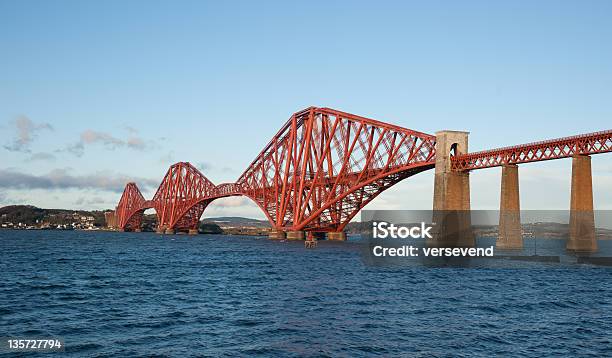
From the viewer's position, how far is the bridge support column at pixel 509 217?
2810 inches

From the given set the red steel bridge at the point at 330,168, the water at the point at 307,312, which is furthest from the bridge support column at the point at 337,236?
the water at the point at 307,312

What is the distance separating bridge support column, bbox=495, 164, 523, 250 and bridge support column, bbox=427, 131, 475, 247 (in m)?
6.17

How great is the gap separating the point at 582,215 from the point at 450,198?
25.2 m

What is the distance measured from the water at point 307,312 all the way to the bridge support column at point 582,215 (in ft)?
35.3

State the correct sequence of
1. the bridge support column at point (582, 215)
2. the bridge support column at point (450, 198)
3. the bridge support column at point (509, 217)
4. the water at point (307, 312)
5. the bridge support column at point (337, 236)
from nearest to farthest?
the water at point (307, 312) < the bridge support column at point (582, 215) < the bridge support column at point (509, 217) < the bridge support column at point (450, 198) < the bridge support column at point (337, 236)

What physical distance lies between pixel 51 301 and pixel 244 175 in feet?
405

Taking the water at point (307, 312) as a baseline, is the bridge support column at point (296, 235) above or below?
above

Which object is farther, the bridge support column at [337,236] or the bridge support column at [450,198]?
the bridge support column at [337,236]

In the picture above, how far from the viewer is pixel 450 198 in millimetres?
83938

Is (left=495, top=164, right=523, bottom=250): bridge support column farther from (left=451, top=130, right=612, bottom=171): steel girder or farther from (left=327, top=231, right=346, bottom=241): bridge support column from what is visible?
(left=327, top=231, right=346, bottom=241): bridge support column

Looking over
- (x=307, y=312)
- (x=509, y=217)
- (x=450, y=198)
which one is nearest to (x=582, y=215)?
(x=509, y=217)

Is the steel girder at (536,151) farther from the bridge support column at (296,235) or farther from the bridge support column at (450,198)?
the bridge support column at (296,235)

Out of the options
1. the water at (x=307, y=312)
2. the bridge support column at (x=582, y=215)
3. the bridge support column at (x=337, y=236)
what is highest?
the bridge support column at (x=582, y=215)

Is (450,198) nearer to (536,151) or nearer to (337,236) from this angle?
(536,151)
